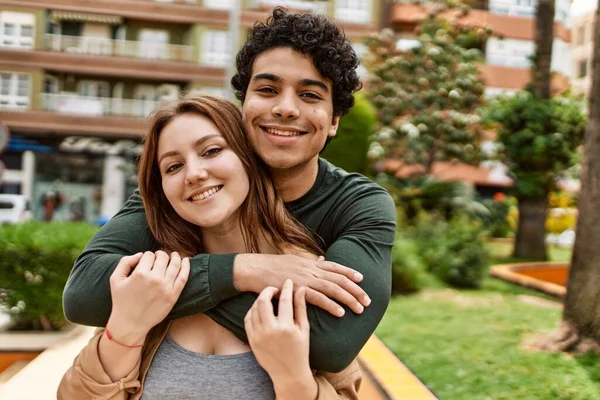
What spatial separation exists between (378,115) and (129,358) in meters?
15.3

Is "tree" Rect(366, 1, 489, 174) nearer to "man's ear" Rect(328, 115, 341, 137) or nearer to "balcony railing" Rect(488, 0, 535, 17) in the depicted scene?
"balcony railing" Rect(488, 0, 535, 17)

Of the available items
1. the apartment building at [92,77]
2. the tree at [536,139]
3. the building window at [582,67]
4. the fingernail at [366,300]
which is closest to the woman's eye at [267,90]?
the fingernail at [366,300]

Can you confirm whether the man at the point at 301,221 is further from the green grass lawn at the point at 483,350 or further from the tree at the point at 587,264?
the tree at the point at 587,264

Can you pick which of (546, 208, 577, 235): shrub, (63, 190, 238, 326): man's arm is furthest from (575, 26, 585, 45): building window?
→ (63, 190, 238, 326): man's arm

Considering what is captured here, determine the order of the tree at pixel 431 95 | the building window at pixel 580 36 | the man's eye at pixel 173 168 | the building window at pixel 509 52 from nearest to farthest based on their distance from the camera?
the man's eye at pixel 173 168 < the tree at pixel 431 95 < the building window at pixel 509 52 < the building window at pixel 580 36

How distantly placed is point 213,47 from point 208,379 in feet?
84.0

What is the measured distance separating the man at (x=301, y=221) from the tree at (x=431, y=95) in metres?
13.8

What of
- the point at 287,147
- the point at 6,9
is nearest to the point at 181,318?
the point at 287,147

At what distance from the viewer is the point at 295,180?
1.98 metres

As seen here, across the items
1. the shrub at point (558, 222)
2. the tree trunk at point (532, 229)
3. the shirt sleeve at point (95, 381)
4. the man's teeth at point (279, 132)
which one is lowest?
the shrub at point (558, 222)

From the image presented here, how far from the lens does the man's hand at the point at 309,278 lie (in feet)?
5.24

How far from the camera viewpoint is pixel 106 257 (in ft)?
5.68

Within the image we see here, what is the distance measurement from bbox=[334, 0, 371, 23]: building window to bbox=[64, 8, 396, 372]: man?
25.7 m

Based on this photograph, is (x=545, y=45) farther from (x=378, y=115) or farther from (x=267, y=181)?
(x=267, y=181)
